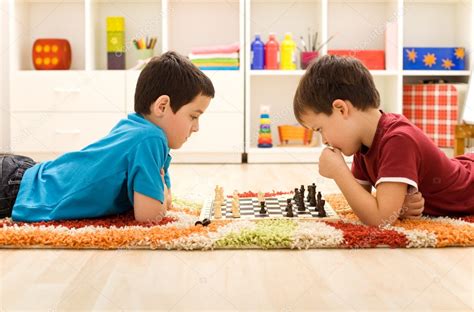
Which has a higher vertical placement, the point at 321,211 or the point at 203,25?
the point at 203,25

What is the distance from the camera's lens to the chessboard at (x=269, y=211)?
60.1 inches

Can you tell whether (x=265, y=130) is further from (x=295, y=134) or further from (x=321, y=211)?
(x=321, y=211)

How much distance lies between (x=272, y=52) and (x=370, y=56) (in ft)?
1.81

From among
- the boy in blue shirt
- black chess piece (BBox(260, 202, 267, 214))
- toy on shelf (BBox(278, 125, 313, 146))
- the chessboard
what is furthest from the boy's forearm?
toy on shelf (BBox(278, 125, 313, 146))

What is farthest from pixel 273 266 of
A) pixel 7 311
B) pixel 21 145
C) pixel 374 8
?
pixel 374 8

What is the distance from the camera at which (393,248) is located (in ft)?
4.20

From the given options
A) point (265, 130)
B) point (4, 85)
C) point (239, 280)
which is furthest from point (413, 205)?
point (4, 85)

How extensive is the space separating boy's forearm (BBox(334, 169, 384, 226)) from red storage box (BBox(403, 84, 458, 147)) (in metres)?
2.18

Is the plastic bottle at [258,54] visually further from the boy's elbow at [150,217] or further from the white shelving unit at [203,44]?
the boy's elbow at [150,217]

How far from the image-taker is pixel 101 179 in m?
1.46

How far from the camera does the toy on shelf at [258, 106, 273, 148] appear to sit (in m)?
3.46

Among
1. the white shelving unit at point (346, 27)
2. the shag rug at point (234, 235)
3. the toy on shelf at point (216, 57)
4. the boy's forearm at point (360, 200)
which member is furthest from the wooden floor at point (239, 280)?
the white shelving unit at point (346, 27)

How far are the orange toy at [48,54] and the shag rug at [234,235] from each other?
87.8 inches

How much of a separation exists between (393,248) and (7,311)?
0.75 meters
